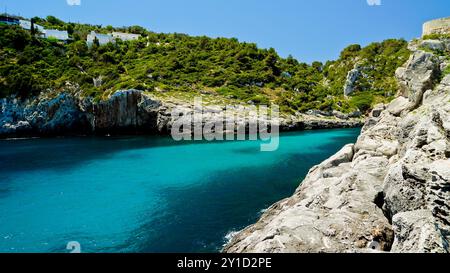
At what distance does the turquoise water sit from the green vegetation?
102ft

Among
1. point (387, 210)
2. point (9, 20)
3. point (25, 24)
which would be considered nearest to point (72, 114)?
point (25, 24)

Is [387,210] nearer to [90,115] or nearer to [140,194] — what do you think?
[140,194]

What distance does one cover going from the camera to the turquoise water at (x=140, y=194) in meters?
15.9

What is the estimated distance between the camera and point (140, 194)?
2327 centimetres

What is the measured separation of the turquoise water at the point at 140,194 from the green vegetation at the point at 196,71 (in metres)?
31.0

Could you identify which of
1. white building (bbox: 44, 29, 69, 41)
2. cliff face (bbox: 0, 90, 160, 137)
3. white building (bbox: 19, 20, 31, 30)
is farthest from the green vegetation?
white building (bbox: 19, 20, 31, 30)

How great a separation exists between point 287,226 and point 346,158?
40.1 ft

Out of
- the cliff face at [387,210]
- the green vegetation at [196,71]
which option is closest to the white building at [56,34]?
the green vegetation at [196,71]

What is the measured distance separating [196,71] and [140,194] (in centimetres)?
6547

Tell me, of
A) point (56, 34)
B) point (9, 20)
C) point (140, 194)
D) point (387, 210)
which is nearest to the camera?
point (387, 210)

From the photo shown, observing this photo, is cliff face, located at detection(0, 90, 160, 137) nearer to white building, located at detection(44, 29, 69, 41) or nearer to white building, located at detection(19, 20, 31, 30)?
white building, located at detection(44, 29, 69, 41)

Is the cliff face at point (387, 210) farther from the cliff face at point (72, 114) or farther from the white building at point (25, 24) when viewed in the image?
the white building at point (25, 24)

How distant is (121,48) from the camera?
102m

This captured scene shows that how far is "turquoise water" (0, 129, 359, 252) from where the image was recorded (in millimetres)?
15859
